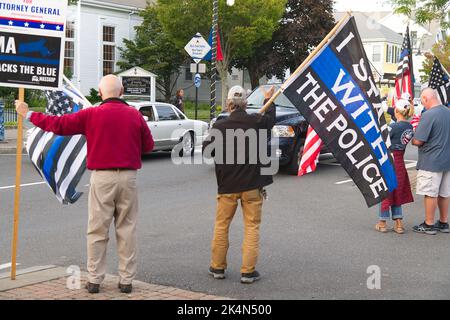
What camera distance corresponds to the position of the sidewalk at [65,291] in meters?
5.63

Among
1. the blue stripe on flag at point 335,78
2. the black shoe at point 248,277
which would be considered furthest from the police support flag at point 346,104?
the black shoe at point 248,277

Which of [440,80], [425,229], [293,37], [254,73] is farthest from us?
[254,73]

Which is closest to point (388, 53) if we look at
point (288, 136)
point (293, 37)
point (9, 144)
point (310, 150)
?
point (293, 37)

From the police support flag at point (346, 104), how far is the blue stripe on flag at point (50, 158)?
240cm

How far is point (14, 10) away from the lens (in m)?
6.01

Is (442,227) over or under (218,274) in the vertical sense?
over

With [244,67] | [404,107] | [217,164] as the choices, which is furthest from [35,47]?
[244,67]

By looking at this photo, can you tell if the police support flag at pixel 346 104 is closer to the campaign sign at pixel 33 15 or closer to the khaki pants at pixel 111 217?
the khaki pants at pixel 111 217

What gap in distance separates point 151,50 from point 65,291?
36573 mm

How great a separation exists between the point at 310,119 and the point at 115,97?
2047 millimetres

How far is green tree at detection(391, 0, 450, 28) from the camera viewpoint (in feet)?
49.0

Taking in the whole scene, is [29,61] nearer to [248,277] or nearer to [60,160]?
[60,160]

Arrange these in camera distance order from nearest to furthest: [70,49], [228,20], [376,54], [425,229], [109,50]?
[425,229] < [228,20] < [70,49] < [109,50] < [376,54]

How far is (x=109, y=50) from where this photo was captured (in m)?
42.6
